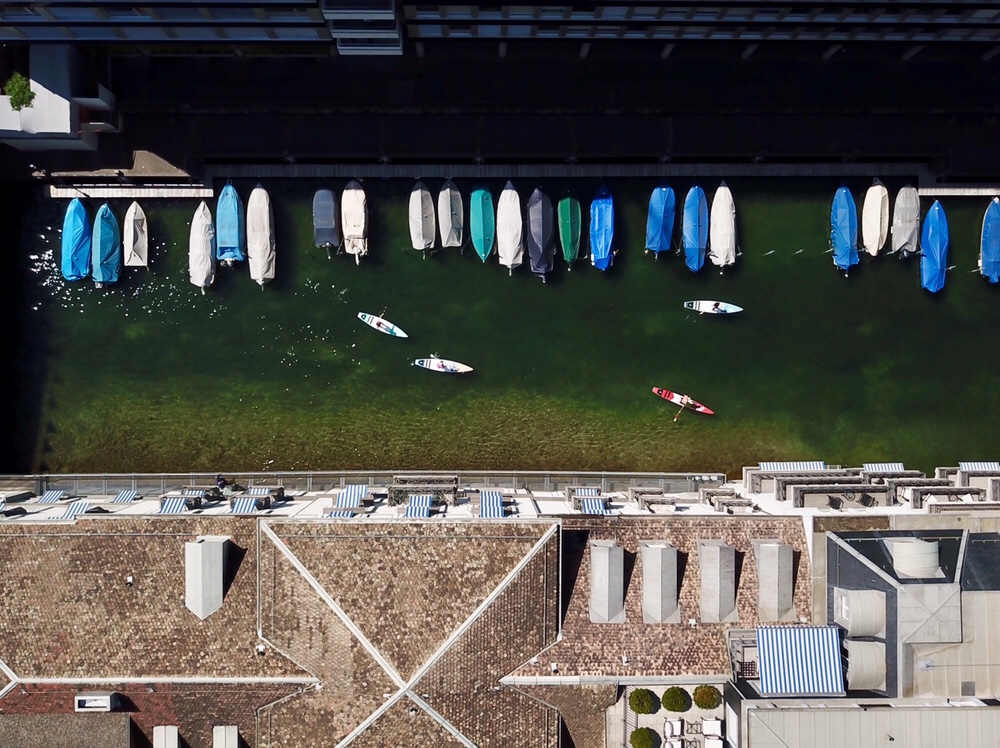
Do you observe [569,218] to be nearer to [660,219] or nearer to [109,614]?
[660,219]

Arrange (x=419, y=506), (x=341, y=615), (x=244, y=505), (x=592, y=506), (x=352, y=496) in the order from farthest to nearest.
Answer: (x=352, y=496) → (x=592, y=506) → (x=244, y=505) → (x=419, y=506) → (x=341, y=615)

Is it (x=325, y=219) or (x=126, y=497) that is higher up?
(x=325, y=219)

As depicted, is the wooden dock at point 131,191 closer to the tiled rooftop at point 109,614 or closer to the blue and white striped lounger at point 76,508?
the blue and white striped lounger at point 76,508

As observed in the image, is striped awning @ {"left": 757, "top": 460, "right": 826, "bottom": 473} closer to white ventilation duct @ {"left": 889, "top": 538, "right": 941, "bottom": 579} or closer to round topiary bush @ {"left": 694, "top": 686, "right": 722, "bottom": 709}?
white ventilation duct @ {"left": 889, "top": 538, "right": 941, "bottom": 579}

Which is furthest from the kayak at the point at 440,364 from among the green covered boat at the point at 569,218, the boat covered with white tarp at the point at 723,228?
the boat covered with white tarp at the point at 723,228

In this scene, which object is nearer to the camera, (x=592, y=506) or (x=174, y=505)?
(x=174, y=505)

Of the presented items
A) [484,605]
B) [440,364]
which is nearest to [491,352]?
[440,364]

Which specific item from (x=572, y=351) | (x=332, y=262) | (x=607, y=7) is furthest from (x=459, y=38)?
(x=572, y=351)
